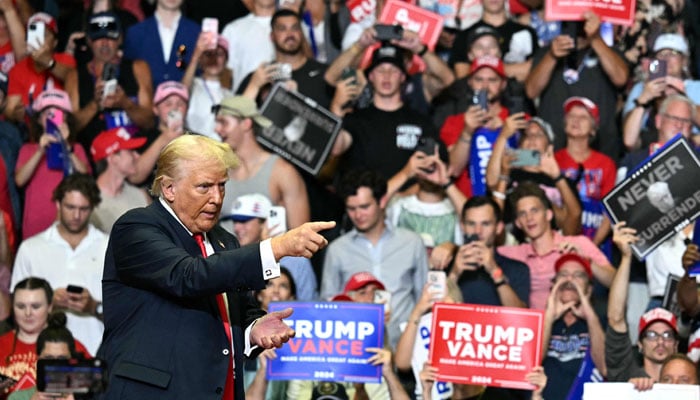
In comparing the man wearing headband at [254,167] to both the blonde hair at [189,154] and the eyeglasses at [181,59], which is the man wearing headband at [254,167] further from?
the blonde hair at [189,154]

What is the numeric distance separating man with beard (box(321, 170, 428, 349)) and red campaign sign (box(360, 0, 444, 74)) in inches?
71.2

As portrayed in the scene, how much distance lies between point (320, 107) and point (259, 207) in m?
1.01

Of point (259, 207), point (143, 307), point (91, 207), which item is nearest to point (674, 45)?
point (259, 207)

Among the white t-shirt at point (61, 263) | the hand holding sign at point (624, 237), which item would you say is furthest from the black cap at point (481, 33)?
the white t-shirt at point (61, 263)

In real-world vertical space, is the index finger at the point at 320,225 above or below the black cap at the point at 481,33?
below

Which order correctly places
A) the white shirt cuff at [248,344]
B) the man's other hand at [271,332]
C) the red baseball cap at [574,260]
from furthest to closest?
1. the red baseball cap at [574,260]
2. the white shirt cuff at [248,344]
3. the man's other hand at [271,332]

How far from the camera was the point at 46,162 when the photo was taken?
9.91 meters

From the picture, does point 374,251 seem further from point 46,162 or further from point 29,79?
point 29,79

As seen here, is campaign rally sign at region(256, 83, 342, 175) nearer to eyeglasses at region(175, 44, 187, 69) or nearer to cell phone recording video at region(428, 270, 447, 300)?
eyeglasses at region(175, 44, 187, 69)

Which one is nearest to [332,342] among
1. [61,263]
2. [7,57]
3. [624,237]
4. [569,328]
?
[569,328]

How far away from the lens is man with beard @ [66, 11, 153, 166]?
33.8 feet

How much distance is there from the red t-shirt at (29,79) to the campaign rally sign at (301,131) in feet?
6.11

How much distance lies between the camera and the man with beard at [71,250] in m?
9.16

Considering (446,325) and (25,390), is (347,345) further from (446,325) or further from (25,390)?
(25,390)
